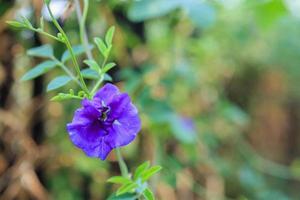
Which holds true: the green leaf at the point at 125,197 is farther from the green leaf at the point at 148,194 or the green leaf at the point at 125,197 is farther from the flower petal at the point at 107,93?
the flower petal at the point at 107,93

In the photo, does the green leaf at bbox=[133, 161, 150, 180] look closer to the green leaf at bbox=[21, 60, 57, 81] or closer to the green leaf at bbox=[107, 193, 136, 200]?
the green leaf at bbox=[107, 193, 136, 200]

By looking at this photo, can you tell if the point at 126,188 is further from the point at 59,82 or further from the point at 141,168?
the point at 59,82

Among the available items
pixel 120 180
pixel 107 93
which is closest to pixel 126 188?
pixel 120 180

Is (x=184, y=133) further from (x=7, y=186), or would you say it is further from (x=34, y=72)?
(x=34, y=72)

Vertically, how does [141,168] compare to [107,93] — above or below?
below

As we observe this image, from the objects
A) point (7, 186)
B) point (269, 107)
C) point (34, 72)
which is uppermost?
point (34, 72)

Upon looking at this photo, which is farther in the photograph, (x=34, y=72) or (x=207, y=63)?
(x=207, y=63)

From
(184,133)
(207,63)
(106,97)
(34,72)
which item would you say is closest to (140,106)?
(184,133)

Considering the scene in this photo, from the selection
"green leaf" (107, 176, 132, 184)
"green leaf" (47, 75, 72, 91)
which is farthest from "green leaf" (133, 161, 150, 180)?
"green leaf" (47, 75, 72, 91)
